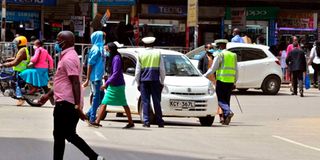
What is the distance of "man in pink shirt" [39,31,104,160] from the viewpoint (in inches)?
342

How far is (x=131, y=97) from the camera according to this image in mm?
15312

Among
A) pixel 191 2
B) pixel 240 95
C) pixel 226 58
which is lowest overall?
pixel 240 95

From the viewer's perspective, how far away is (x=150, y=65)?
14086 millimetres

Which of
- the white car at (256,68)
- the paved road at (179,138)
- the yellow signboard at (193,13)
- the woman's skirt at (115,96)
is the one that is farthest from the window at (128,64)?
the yellow signboard at (193,13)

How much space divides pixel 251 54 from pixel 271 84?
1357 mm

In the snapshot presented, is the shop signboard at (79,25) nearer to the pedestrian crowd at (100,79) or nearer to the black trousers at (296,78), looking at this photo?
the black trousers at (296,78)

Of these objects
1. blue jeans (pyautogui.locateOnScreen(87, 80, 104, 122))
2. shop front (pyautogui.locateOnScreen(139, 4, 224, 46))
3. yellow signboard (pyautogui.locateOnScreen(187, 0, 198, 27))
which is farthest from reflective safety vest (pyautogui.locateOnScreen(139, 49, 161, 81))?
shop front (pyautogui.locateOnScreen(139, 4, 224, 46))

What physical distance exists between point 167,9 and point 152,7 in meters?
0.77

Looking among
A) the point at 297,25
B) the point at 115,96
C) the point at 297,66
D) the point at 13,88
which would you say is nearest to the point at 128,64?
the point at 115,96

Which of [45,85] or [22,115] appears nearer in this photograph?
[22,115]

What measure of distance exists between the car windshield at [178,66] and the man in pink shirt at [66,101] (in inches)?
260

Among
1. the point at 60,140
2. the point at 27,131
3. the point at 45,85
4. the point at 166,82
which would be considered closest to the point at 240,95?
the point at 45,85

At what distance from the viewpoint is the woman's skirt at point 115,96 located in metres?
13.5

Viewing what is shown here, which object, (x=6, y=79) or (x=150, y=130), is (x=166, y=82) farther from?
(x=6, y=79)
